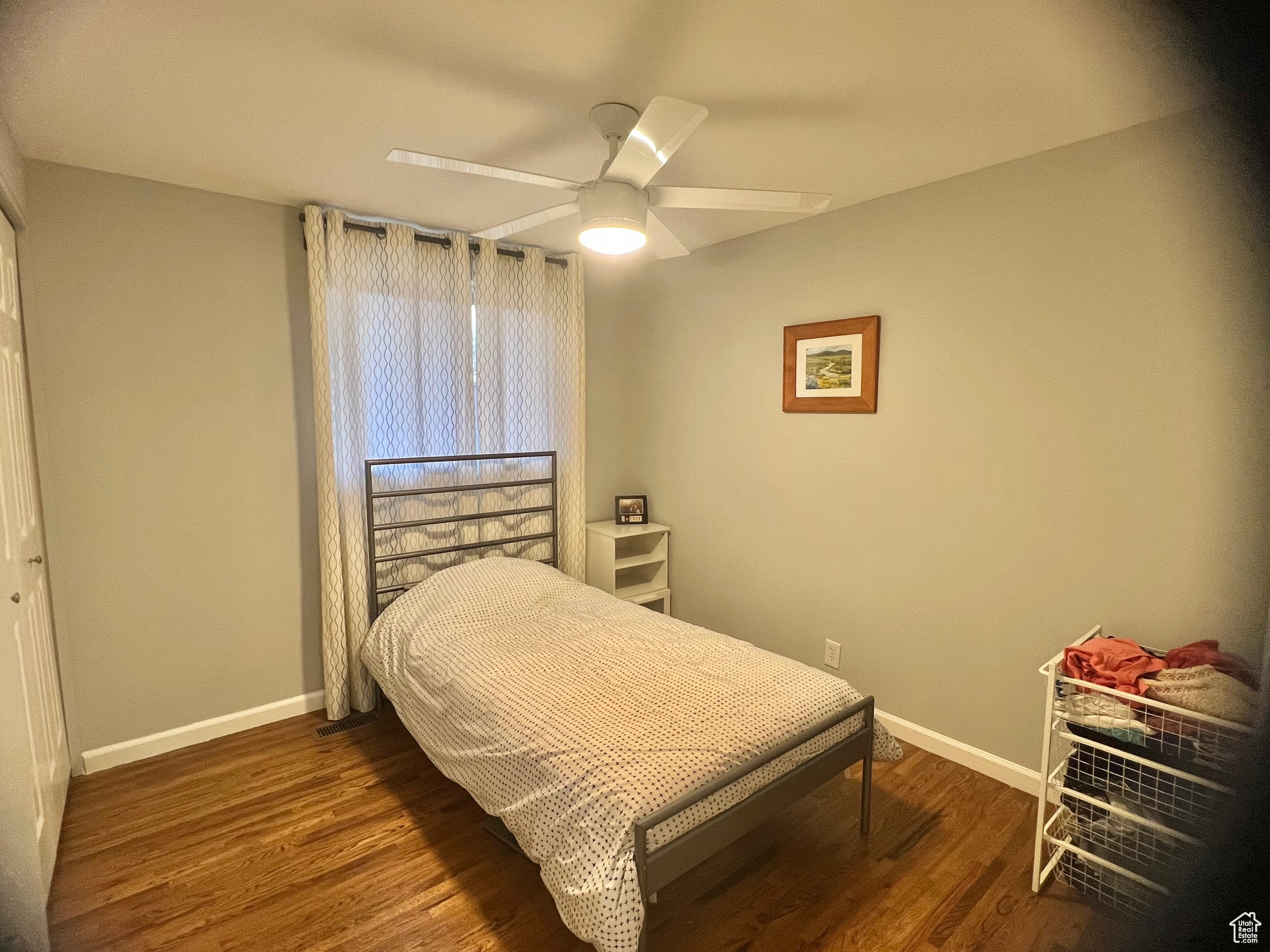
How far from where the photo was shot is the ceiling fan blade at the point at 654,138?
1.29 meters

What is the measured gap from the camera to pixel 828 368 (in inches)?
105

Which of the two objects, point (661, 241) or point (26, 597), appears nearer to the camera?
point (26, 597)

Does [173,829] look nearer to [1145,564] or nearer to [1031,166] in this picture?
[1145,564]

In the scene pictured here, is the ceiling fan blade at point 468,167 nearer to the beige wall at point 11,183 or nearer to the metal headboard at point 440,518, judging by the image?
the beige wall at point 11,183

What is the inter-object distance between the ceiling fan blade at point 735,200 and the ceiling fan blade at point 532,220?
0.26 metres

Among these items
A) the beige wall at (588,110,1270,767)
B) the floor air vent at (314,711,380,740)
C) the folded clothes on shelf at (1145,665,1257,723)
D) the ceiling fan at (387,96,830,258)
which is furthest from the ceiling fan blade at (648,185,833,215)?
the floor air vent at (314,711,380,740)

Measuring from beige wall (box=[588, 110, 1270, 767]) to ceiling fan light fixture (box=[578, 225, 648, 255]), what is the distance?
3.93 ft

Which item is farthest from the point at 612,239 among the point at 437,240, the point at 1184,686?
the point at 1184,686

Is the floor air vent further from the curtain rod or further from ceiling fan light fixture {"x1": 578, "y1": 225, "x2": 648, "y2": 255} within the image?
ceiling fan light fixture {"x1": 578, "y1": 225, "x2": 648, "y2": 255}

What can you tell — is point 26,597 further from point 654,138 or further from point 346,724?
point 654,138

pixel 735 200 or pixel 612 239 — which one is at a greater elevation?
pixel 735 200

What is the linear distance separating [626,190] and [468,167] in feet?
1.39

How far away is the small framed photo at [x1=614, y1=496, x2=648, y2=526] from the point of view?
3568mm

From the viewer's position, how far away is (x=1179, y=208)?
621 mm
